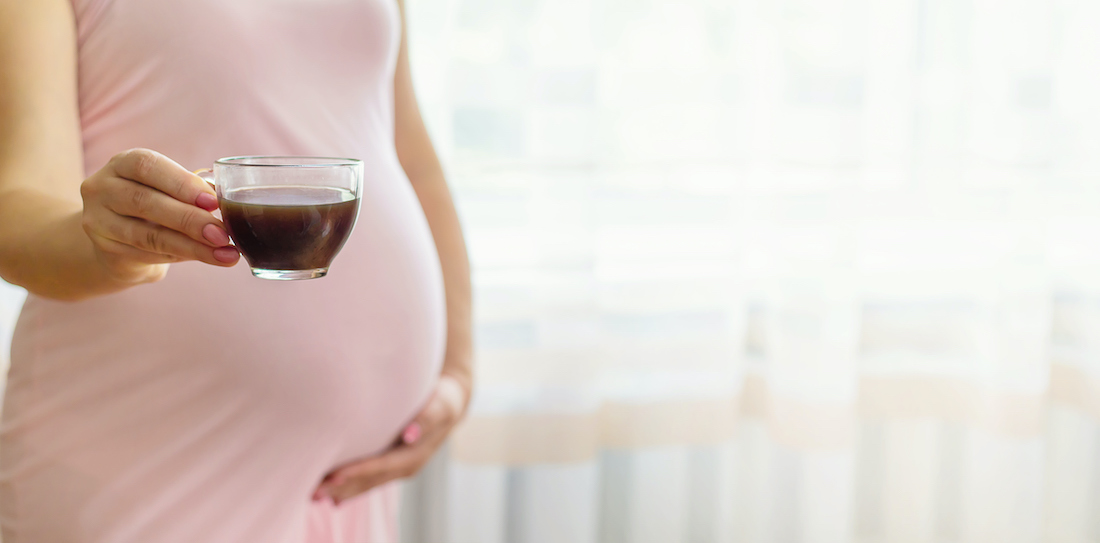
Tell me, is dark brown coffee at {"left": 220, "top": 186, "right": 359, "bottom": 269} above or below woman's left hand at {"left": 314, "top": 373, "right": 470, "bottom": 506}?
above

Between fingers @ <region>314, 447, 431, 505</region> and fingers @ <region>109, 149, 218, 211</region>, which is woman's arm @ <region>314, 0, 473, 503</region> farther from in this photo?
fingers @ <region>109, 149, 218, 211</region>

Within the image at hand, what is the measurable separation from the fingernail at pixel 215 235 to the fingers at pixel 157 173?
0.02 meters

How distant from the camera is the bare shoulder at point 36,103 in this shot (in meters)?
0.68

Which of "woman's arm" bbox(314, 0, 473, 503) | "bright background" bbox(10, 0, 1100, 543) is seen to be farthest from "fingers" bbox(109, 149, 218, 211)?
"bright background" bbox(10, 0, 1100, 543)

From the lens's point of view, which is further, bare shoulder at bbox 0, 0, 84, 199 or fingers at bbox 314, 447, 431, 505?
fingers at bbox 314, 447, 431, 505

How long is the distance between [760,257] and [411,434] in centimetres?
81

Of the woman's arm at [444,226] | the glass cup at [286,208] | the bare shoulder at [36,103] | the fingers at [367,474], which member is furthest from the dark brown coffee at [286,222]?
the woman's arm at [444,226]

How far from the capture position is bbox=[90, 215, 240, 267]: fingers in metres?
0.58

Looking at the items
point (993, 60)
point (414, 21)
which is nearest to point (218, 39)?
point (414, 21)

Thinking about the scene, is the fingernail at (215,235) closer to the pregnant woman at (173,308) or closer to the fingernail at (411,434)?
the pregnant woman at (173,308)

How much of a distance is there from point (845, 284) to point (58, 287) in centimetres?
124

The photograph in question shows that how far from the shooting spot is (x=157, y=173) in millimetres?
564

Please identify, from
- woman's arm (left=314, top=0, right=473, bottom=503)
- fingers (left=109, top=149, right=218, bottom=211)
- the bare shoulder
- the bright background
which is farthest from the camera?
the bright background

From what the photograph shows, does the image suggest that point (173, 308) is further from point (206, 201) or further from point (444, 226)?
point (444, 226)
